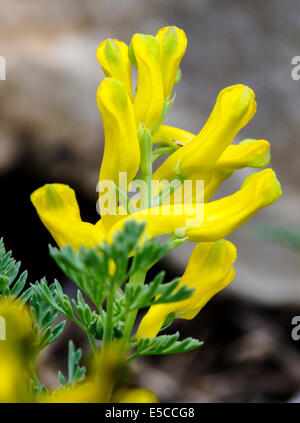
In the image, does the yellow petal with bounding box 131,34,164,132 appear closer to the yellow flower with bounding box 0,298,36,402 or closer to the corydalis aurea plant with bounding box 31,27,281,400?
the corydalis aurea plant with bounding box 31,27,281,400

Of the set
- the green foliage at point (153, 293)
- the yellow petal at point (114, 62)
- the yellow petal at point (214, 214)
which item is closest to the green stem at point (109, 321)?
the green foliage at point (153, 293)

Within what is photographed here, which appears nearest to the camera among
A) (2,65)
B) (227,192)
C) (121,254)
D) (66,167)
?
(121,254)

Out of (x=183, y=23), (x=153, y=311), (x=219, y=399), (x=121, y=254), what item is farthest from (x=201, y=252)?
(x=183, y=23)

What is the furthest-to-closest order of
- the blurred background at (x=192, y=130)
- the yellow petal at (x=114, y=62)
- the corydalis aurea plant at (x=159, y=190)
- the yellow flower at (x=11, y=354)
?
the blurred background at (x=192, y=130) < the yellow petal at (x=114, y=62) < the corydalis aurea plant at (x=159, y=190) < the yellow flower at (x=11, y=354)

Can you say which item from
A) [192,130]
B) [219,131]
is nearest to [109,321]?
[219,131]

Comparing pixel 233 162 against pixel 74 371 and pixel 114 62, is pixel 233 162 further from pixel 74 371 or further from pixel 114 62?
pixel 74 371

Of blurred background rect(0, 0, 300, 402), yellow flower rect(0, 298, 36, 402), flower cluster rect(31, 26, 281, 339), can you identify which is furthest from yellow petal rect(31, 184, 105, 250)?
blurred background rect(0, 0, 300, 402)

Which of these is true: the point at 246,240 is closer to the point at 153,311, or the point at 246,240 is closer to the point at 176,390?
the point at 176,390

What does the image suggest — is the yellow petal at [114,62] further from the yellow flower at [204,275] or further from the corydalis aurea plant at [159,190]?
the yellow flower at [204,275]
